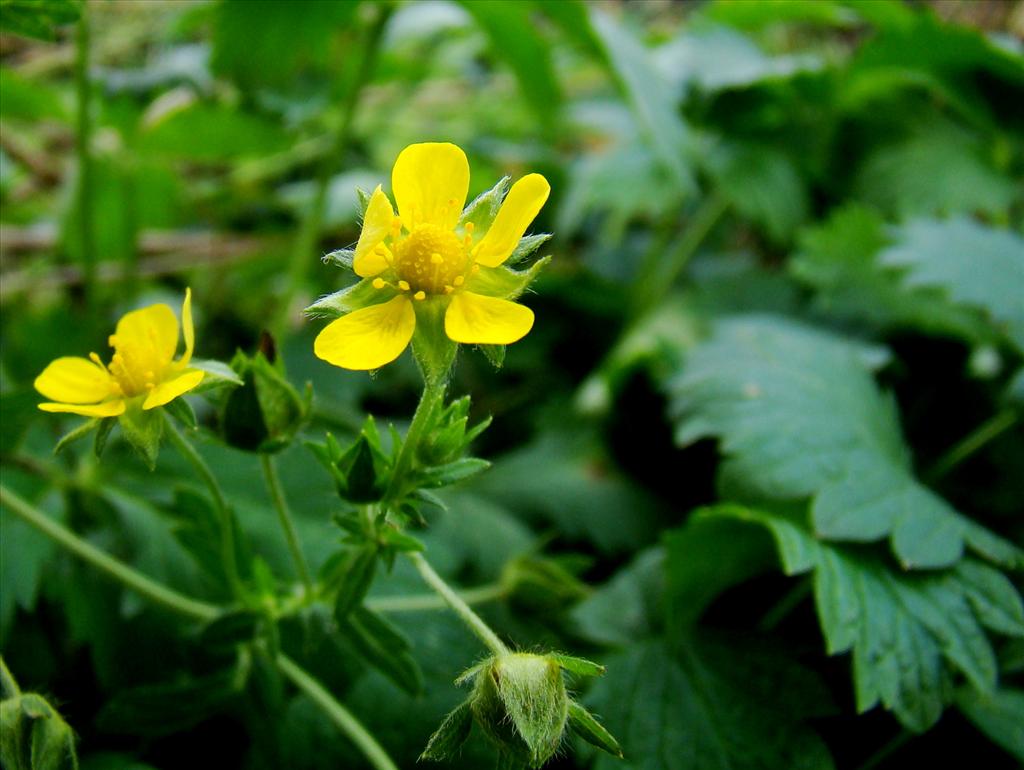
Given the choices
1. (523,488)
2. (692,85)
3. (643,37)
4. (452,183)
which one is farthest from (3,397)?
(643,37)

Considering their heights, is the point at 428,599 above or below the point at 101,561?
below

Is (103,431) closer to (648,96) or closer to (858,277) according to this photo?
(648,96)

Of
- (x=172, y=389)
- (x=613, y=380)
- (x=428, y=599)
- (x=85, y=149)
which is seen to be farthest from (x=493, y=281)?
(x=85, y=149)

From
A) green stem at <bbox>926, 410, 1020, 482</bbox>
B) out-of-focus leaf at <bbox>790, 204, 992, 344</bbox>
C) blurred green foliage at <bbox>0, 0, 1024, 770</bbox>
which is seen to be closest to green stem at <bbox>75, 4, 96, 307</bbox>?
blurred green foliage at <bbox>0, 0, 1024, 770</bbox>

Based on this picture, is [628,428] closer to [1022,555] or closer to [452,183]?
[1022,555]

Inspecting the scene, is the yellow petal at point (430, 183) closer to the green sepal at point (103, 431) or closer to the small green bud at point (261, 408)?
the small green bud at point (261, 408)

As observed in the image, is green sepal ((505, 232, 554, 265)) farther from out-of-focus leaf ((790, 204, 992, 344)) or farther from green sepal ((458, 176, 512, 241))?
out-of-focus leaf ((790, 204, 992, 344))

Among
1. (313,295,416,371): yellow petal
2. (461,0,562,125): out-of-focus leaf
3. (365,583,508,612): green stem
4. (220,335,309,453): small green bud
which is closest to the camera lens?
(313,295,416,371): yellow petal

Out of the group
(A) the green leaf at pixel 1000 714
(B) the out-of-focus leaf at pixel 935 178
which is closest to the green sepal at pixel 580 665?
(A) the green leaf at pixel 1000 714
